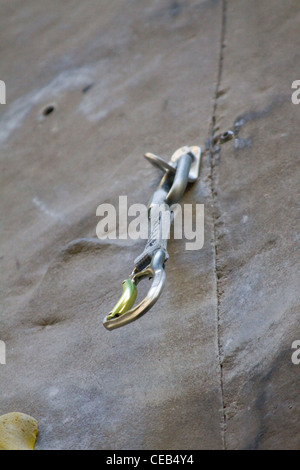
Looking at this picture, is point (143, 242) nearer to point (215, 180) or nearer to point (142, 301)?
point (215, 180)

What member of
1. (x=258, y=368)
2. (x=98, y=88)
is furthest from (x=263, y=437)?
(x=98, y=88)

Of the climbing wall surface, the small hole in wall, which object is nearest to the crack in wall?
the climbing wall surface

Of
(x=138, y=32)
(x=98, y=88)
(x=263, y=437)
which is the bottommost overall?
(x=263, y=437)

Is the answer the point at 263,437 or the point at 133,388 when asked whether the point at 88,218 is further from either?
the point at 263,437

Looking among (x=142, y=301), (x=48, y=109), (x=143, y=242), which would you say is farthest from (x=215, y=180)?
(x=48, y=109)

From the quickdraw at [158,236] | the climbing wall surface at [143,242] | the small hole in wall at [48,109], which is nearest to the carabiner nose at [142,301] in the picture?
the quickdraw at [158,236]

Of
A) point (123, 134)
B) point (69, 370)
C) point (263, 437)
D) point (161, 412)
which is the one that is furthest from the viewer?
point (123, 134)

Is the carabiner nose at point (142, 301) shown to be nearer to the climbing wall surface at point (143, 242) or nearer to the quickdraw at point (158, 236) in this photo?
the quickdraw at point (158, 236)
